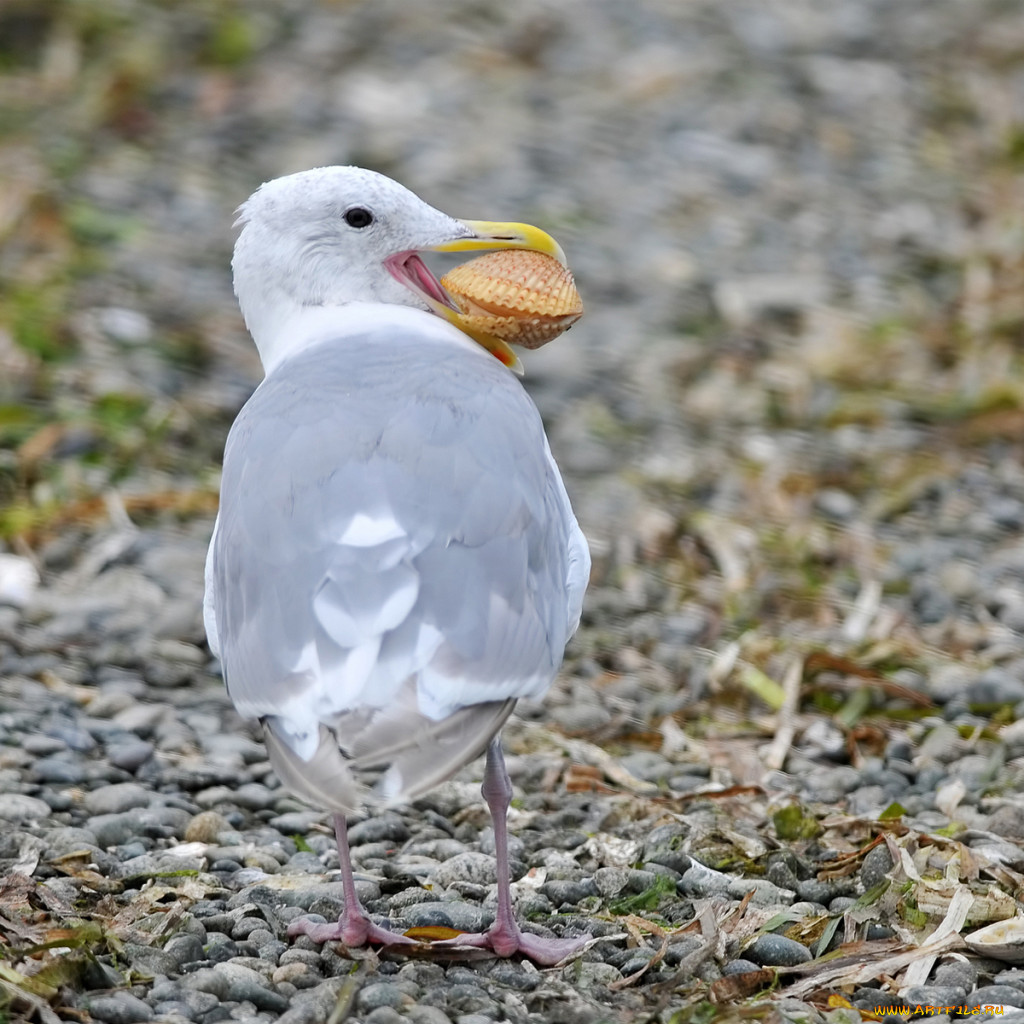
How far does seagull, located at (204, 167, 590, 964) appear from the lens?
10.7 ft

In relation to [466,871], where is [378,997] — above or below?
above

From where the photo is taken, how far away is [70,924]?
12.0ft

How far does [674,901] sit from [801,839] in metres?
0.50

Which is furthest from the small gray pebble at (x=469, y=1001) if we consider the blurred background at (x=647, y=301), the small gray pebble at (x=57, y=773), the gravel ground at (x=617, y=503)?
the blurred background at (x=647, y=301)

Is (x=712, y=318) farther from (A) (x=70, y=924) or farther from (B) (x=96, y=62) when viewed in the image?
(A) (x=70, y=924)

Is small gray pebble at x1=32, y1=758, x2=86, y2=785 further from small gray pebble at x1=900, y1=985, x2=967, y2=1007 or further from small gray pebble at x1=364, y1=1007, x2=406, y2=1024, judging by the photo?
small gray pebble at x1=900, y1=985, x2=967, y2=1007

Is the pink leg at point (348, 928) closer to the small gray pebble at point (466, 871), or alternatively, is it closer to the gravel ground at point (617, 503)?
the gravel ground at point (617, 503)

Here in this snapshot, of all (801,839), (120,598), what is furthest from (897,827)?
(120,598)

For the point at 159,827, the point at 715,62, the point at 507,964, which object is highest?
the point at 507,964

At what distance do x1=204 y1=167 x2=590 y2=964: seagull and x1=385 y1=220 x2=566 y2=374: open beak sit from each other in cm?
13

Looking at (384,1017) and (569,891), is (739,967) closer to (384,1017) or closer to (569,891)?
(569,891)

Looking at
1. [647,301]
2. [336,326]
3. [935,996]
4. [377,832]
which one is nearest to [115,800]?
[377,832]

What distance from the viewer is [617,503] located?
6.80 meters

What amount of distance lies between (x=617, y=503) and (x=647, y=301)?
2.22 m
